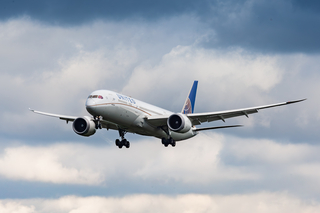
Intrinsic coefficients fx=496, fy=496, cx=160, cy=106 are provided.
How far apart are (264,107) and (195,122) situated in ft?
32.1

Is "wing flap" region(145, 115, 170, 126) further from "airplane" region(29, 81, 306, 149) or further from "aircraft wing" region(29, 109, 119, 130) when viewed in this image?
"aircraft wing" region(29, 109, 119, 130)

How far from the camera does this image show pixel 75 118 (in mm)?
60625

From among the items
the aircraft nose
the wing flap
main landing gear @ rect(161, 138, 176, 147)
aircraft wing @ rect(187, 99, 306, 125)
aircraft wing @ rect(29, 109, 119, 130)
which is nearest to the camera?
the aircraft nose

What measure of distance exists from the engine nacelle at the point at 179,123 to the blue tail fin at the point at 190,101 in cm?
1694

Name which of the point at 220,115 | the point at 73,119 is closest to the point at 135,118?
the point at 220,115

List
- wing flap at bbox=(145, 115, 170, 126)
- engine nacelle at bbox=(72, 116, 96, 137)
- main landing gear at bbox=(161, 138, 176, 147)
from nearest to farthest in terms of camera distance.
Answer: engine nacelle at bbox=(72, 116, 96, 137) < wing flap at bbox=(145, 115, 170, 126) < main landing gear at bbox=(161, 138, 176, 147)

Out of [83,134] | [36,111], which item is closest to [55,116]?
[36,111]

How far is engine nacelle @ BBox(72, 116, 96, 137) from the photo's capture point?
186 ft

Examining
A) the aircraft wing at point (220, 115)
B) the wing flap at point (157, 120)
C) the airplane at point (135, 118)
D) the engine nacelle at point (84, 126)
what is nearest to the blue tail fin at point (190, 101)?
the airplane at point (135, 118)

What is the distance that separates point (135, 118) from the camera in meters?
55.7

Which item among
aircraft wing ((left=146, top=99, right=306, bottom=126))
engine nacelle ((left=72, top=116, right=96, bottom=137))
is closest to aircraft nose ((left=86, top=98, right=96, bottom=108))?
engine nacelle ((left=72, top=116, right=96, bottom=137))

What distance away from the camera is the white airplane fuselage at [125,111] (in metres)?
51.2

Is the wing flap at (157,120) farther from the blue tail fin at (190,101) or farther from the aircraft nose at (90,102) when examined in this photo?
the blue tail fin at (190,101)

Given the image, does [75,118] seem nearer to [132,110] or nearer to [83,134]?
[83,134]
